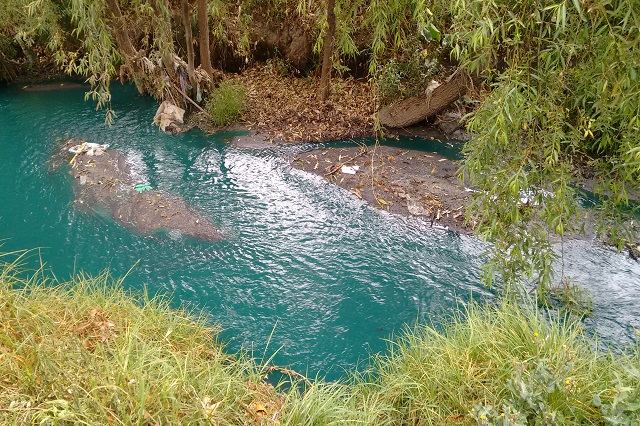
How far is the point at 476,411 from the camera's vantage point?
6.86 feet

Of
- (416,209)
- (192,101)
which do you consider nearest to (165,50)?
(192,101)

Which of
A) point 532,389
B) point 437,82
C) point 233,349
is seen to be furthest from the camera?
point 437,82

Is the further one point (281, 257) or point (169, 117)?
point (169, 117)

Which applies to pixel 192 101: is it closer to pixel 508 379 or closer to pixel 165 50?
pixel 165 50

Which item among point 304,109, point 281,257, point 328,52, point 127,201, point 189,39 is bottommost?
point 281,257

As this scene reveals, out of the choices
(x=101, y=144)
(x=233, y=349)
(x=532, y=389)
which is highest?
(x=532, y=389)

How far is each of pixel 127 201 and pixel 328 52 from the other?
3937mm

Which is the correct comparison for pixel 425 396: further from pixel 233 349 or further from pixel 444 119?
pixel 444 119

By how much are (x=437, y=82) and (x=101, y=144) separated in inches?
199

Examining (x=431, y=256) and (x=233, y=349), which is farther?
(x=431, y=256)

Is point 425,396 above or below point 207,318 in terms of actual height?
above

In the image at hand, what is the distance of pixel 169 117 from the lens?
7.75m

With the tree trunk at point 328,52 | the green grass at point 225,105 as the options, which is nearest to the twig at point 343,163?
the tree trunk at point 328,52

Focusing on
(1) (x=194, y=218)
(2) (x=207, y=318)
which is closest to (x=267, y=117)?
(1) (x=194, y=218)
